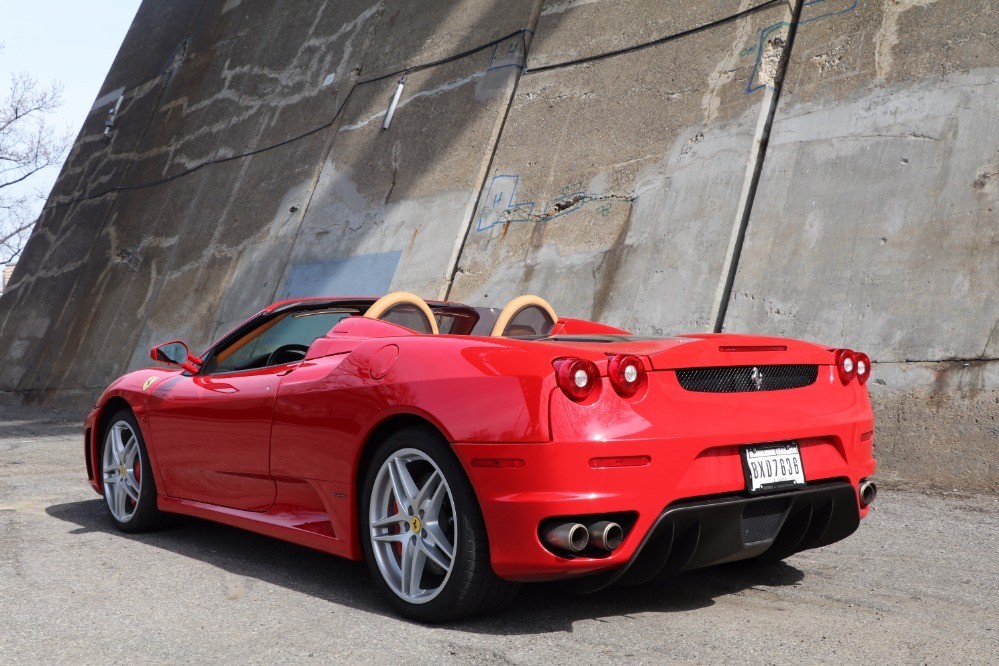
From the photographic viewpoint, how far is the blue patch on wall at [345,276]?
37.5 ft

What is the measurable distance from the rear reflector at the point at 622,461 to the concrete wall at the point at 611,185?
3467 millimetres

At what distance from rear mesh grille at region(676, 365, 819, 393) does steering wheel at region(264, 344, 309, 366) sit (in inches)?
72.8

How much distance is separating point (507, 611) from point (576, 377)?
3.09 ft

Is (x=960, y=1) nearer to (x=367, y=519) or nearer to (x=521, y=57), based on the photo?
(x=521, y=57)

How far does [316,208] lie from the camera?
13328 mm

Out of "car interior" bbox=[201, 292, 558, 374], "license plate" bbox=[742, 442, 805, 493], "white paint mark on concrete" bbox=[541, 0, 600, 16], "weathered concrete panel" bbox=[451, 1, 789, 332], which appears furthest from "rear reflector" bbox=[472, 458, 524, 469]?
"white paint mark on concrete" bbox=[541, 0, 600, 16]

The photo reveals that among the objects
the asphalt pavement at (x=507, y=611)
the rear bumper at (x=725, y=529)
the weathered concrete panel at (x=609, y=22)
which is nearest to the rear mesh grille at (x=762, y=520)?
the rear bumper at (x=725, y=529)

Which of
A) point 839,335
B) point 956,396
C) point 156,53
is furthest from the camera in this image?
point 156,53

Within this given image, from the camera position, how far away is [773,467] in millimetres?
3314

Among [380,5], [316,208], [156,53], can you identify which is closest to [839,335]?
[316,208]

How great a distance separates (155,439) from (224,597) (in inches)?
59.5

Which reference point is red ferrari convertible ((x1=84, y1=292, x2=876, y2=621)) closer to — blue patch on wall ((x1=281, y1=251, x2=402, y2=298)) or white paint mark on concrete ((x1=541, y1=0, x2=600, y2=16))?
blue patch on wall ((x1=281, y1=251, x2=402, y2=298))

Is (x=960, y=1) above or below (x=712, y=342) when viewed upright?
above

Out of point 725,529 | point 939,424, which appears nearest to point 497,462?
point 725,529
